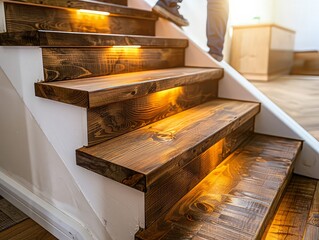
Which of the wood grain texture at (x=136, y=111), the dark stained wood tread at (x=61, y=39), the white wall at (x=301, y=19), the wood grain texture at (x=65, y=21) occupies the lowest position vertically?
the wood grain texture at (x=136, y=111)

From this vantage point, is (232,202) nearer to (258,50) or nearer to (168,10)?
(168,10)

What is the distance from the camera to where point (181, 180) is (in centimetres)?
79

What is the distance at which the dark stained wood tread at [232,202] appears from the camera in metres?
0.67

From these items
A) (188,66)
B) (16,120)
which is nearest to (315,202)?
(188,66)

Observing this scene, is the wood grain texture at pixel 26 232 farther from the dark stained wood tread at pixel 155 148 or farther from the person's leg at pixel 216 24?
the person's leg at pixel 216 24

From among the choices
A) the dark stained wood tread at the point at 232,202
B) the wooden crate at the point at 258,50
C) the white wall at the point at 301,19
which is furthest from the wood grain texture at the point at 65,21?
the white wall at the point at 301,19

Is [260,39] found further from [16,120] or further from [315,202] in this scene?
[16,120]

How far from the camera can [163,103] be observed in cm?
100

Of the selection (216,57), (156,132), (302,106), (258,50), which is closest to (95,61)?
(156,132)

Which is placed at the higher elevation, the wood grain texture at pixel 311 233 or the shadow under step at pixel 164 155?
the shadow under step at pixel 164 155

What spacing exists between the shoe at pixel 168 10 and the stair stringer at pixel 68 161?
786 mm

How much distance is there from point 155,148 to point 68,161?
25 centimetres

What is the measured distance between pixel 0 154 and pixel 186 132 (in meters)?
0.75

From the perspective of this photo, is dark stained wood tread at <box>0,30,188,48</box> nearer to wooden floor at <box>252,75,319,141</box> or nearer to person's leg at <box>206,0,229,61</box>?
person's leg at <box>206,0,229,61</box>
